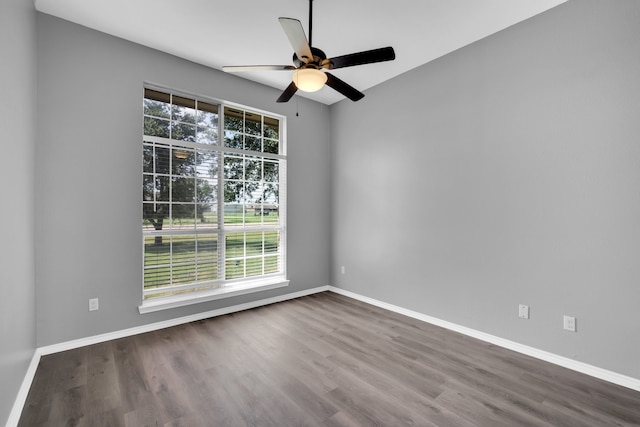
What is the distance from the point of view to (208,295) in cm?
345

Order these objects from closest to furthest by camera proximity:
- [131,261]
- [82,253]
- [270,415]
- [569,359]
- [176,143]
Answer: [270,415] < [569,359] < [82,253] < [131,261] < [176,143]

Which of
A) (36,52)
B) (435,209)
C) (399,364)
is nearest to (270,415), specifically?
(399,364)

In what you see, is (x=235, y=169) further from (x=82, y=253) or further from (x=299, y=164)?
(x=82, y=253)

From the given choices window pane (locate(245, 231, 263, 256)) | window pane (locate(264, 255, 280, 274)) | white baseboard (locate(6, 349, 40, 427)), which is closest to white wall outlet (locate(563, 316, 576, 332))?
window pane (locate(264, 255, 280, 274))

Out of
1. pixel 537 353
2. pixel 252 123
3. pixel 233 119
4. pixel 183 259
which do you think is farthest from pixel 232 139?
pixel 537 353

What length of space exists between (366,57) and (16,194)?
2.49 m

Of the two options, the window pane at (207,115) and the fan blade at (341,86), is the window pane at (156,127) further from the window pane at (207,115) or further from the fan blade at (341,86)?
the fan blade at (341,86)

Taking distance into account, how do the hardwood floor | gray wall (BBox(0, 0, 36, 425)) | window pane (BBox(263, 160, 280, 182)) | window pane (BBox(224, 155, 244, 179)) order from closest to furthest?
1. gray wall (BBox(0, 0, 36, 425))
2. the hardwood floor
3. window pane (BBox(224, 155, 244, 179))
4. window pane (BBox(263, 160, 280, 182))

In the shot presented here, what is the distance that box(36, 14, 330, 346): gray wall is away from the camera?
2539 millimetres

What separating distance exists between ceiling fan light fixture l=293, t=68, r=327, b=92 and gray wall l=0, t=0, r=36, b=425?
1.63 metres

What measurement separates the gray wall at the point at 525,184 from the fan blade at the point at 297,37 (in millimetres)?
1916

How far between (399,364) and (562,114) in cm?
250

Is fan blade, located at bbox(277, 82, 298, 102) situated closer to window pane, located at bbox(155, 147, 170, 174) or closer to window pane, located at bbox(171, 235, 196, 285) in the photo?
window pane, located at bbox(155, 147, 170, 174)

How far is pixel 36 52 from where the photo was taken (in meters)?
2.47
